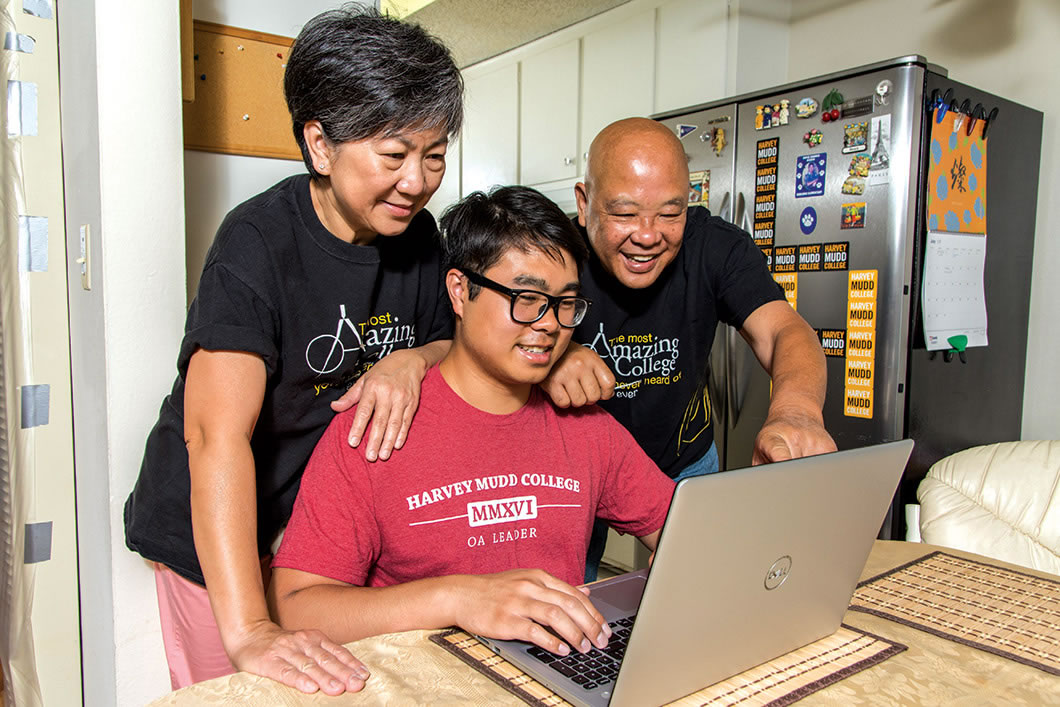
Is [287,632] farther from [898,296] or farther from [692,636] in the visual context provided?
[898,296]

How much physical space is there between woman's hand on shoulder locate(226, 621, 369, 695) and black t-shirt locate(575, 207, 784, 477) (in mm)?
943

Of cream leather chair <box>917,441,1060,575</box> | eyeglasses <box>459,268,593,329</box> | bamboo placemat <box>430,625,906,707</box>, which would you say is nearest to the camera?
bamboo placemat <box>430,625,906,707</box>

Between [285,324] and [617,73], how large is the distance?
2.77m

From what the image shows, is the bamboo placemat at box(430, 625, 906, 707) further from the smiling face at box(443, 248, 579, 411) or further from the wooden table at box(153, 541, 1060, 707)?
the smiling face at box(443, 248, 579, 411)

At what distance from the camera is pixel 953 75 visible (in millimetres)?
2814

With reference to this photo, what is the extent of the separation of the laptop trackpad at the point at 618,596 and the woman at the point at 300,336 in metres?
0.33

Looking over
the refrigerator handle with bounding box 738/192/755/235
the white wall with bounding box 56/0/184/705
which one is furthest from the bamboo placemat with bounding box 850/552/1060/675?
the refrigerator handle with bounding box 738/192/755/235

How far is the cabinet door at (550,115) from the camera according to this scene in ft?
12.2

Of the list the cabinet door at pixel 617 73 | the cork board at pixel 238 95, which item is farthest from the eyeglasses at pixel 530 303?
the cabinet door at pixel 617 73

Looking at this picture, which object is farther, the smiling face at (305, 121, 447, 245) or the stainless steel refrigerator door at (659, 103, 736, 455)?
the stainless steel refrigerator door at (659, 103, 736, 455)

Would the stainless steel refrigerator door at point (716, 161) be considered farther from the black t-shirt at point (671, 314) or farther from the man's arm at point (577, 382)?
the man's arm at point (577, 382)

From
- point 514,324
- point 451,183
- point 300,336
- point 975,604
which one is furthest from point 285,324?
point 451,183

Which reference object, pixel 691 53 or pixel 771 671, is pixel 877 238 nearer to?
pixel 691 53

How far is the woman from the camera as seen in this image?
94 centimetres
